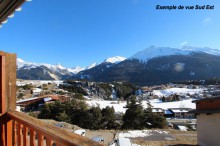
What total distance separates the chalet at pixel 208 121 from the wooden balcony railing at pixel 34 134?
6.74 m

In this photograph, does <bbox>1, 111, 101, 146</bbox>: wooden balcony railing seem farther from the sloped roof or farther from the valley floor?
the valley floor

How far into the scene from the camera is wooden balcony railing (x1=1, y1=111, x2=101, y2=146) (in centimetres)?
124

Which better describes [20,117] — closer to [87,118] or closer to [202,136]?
[202,136]

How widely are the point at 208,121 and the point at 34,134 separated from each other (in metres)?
7.80

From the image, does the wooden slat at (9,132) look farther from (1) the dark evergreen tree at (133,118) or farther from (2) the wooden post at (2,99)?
(1) the dark evergreen tree at (133,118)

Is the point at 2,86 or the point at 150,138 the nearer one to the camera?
the point at 2,86

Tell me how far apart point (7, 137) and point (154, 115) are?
2674 cm

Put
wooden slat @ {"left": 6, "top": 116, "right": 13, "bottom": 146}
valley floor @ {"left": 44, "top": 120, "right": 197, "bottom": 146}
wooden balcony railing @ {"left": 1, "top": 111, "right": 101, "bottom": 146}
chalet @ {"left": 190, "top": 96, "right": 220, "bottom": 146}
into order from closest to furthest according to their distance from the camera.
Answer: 1. wooden balcony railing @ {"left": 1, "top": 111, "right": 101, "bottom": 146}
2. wooden slat @ {"left": 6, "top": 116, "right": 13, "bottom": 146}
3. chalet @ {"left": 190, "top": 96, "right": 220, "bottom": 146}
4. valley floor @ {"left": 44, "top": 120, "right": 197, "bottom": 146}

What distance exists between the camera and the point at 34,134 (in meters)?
1.91

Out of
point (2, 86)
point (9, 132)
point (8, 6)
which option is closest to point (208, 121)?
point (9, 132)

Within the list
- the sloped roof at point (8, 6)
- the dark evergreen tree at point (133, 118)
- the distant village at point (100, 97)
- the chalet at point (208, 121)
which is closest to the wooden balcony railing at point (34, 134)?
the sloped roof at point (8, 6)

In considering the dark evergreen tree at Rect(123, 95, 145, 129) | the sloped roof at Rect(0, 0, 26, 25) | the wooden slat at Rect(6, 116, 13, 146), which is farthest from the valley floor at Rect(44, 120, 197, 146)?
the dark evergreen tree at Rect(123, 95, 145, 129)

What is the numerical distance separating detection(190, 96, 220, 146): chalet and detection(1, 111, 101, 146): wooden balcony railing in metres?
6.74

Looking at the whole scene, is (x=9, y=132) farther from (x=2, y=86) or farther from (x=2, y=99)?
(x=2, y=86)
